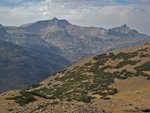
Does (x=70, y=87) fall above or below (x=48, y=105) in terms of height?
below

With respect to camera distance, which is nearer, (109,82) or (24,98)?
(24,98)

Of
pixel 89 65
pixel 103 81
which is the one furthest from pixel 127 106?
pixel 89 65

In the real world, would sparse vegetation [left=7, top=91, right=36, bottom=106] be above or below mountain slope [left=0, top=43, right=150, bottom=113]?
above

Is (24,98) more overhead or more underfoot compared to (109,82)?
more overhead

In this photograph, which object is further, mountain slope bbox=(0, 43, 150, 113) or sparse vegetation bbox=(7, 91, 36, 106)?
mountain slope bbox=(0, 43, 150, 113)

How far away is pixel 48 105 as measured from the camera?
45.1 metres

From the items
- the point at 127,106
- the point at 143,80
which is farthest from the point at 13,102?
the point at 143,80

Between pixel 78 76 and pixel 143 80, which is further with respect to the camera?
pixel 78 76

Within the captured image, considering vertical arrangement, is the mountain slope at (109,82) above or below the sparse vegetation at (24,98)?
below

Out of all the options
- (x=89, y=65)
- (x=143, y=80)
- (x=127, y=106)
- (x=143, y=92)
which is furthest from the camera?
(x=89, y=65)

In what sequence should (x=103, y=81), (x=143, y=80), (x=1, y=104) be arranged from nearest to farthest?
(x=1, y=104) < (x=143, y=80) < (x=103, y=81)

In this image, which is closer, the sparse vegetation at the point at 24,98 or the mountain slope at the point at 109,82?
the sparse vegetation at the point at 24,98

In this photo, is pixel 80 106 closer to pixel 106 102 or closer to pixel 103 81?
pixel 106 102

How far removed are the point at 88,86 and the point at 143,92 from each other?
23.6 meters
